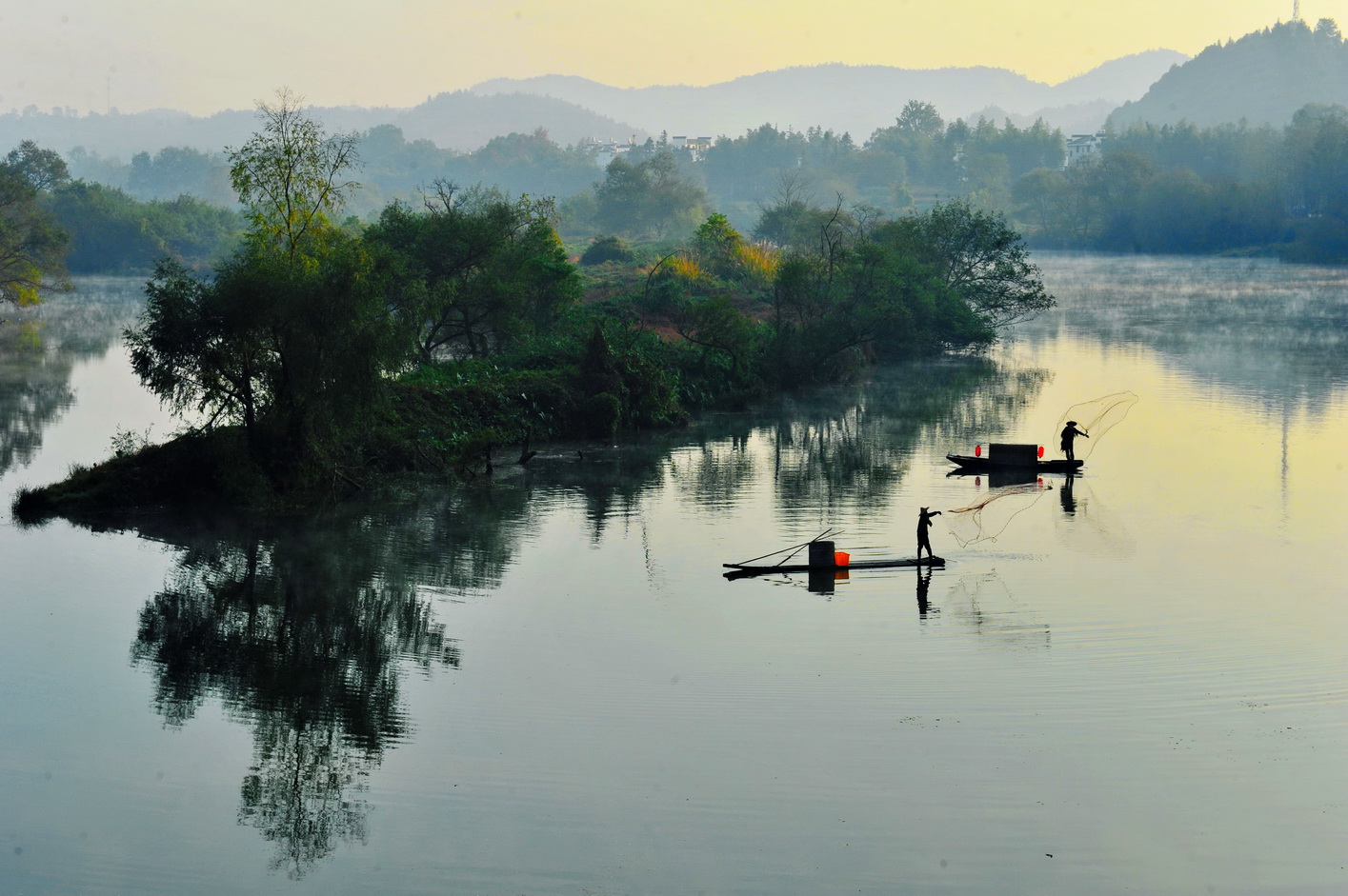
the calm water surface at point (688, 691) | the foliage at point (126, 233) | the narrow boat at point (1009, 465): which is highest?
the foliage at point (126, 233)

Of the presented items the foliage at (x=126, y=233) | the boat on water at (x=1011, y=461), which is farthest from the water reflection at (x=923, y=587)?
the foliage at (x=126, y=233)

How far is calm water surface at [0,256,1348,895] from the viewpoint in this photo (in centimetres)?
1282

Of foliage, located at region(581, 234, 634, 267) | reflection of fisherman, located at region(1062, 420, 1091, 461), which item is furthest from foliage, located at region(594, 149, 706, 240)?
reflection of fisherman, located at region(1062, 420, 1091, 461)

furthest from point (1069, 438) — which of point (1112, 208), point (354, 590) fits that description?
point (1112, 208)

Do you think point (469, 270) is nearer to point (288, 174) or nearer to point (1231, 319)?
point (288, 174)

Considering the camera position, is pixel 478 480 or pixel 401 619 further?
pixel 478 480

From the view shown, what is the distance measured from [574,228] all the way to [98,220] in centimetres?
5421

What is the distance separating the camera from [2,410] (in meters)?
41.8

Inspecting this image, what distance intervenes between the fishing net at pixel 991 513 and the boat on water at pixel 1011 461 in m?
0.91

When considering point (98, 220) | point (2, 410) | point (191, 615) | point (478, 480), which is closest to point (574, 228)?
point (98, 220)

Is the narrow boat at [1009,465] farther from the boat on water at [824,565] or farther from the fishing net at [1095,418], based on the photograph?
the boat on water at [824,565]

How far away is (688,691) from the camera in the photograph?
17141 millimetres

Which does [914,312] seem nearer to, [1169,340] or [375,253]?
[1169,340]

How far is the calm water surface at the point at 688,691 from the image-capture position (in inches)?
505
